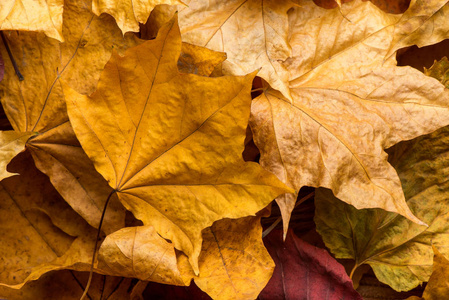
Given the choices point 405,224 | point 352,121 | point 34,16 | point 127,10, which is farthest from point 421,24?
point 34,16

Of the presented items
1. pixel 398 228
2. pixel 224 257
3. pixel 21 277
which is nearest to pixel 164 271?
pixel 224 257

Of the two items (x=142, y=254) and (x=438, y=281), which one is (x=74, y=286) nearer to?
(x=142, y=254)

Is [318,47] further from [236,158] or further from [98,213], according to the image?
A: [98,213]

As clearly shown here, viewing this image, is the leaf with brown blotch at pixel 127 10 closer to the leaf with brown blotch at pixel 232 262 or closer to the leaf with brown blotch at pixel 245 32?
the leaf with brown blotch at pixel 245 32

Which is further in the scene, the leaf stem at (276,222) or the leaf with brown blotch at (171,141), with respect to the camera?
the leaf stem at (276,222)

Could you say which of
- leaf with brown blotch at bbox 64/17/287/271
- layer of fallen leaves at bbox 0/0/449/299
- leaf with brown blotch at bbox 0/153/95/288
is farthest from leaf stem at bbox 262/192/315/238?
leaf with brown blotch at bbox 0/153/95/288

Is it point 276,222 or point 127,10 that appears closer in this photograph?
point 127,10

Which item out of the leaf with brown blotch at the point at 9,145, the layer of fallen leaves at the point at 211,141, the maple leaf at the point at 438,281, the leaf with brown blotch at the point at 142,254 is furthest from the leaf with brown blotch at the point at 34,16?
the maple leaf at the point at 438,281
